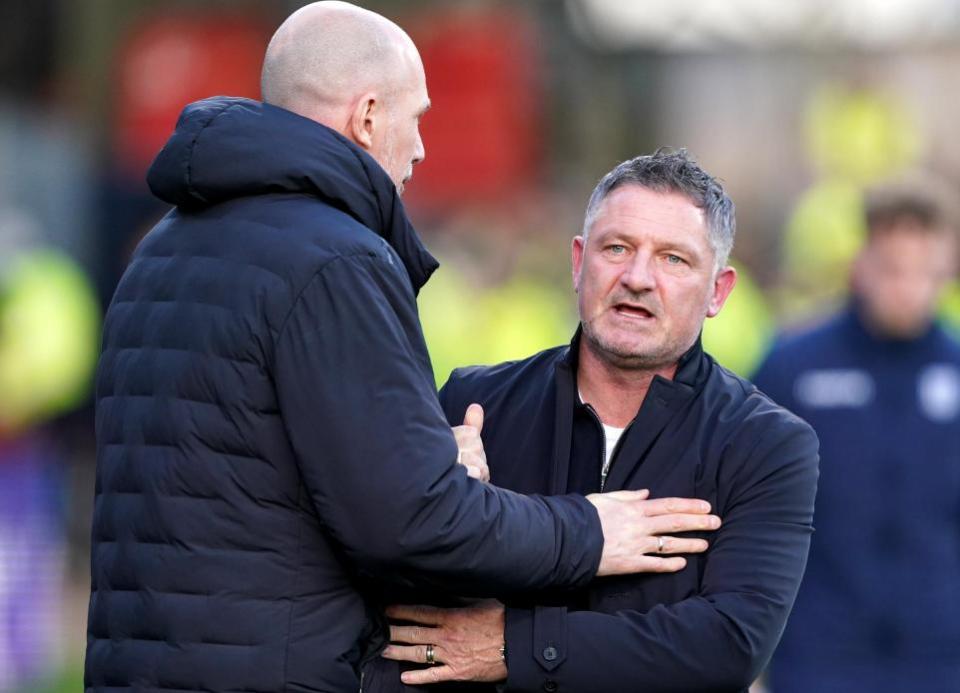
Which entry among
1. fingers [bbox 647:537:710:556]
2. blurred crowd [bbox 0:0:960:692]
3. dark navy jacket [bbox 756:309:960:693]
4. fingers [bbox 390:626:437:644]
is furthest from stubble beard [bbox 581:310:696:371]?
dark navy jacket [bbox 756:309:960:693]

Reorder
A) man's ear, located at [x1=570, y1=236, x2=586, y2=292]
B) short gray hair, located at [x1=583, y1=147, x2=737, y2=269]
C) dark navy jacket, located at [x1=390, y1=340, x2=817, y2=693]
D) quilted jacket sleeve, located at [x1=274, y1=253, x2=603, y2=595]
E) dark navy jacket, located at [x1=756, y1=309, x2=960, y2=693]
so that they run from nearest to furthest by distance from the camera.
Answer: quilted jacket sleeve, located at [x1=274, y1=253, x2=603, y2=595] → dark navy jacket, located at [x1=390, y1=340, x2=817, y2=693] → short gray hair, located at [x1=583, y1=147, x2=737, y2=269] → man's ear, located at [x1=570, y1=236, x2=586, y2=292] → dark navy jacket, located at [x1=756, y1=309, x2=960, y2=693]

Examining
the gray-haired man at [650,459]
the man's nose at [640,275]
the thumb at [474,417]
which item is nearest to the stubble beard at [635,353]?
the gray-haired man at [650,459]

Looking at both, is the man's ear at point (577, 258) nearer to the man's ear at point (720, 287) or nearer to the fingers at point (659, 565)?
the man's ear at point (720, 287)

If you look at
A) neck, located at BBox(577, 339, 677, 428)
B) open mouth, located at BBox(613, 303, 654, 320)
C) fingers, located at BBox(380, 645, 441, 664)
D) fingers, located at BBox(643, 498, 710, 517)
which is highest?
open mouth, located at BBox(613, 303, 654, 320)

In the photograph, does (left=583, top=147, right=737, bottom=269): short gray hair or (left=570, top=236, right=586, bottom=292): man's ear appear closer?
(left=583, top=147, right=737, bottom=269): short gray hair

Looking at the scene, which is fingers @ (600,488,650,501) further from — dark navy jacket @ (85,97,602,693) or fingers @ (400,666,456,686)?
fingers @ (400,666,456,686)

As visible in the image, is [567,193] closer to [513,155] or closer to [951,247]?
[513,155]

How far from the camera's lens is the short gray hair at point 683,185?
4078mm

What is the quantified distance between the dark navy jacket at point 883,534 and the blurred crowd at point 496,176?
0.02 metres

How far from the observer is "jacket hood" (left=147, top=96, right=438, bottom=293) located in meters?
3.58

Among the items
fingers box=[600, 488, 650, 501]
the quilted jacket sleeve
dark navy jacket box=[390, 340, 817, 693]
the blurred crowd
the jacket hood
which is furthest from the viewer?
the blurred crowd

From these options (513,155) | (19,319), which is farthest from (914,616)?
(513,155)

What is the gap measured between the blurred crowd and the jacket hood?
1.58 meters

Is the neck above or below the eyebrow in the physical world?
below
